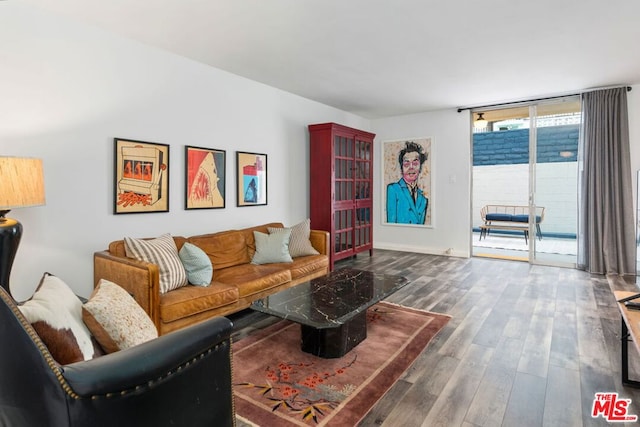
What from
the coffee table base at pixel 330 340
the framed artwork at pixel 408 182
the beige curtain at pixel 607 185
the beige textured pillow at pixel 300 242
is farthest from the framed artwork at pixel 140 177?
the beige curtain at pixel 607 185

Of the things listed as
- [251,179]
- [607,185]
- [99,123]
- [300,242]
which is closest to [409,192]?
[607,185]

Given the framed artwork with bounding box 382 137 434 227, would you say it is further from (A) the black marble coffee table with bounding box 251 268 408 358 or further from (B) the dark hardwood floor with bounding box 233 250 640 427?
(A) the black marble coffee table with bounding box 251 268 408 358

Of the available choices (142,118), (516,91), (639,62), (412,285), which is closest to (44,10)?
(142,118)

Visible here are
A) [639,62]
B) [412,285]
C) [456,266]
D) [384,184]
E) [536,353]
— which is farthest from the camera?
[384,184]

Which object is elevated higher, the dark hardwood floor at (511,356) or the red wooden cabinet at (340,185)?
the red wooden cabinet at (340,185)

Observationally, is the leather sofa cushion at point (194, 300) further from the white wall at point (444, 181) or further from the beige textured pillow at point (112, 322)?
the white wall at point (444, 181)

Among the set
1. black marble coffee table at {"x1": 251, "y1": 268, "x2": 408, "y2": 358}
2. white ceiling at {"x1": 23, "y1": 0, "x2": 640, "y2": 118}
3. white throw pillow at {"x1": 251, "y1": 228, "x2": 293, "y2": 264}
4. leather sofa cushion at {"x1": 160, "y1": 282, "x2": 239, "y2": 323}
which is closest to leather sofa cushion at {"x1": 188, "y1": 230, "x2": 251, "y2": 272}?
white throw pillow at {"x1": 251, "y1": 228, "x2": 293, "y2": 264}

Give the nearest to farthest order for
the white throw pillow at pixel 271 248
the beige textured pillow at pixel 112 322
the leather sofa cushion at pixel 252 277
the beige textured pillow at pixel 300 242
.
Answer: the beige textured pillow at pixel 112 322, the leather sofa cushion at pixel 252 277, the white throw pillow at pixel 271 248, the beige textured pillow at pixel 300 242

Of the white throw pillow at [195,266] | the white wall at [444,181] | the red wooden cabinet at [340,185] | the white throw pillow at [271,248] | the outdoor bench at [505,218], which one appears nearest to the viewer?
the white throw pillow at [195,266]

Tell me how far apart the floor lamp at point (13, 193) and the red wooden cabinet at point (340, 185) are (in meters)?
3.49

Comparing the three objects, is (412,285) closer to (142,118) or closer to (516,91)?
(516,91)

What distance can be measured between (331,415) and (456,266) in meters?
3.97

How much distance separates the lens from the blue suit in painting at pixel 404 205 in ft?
20.8

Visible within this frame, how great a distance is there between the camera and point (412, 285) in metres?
4.24
